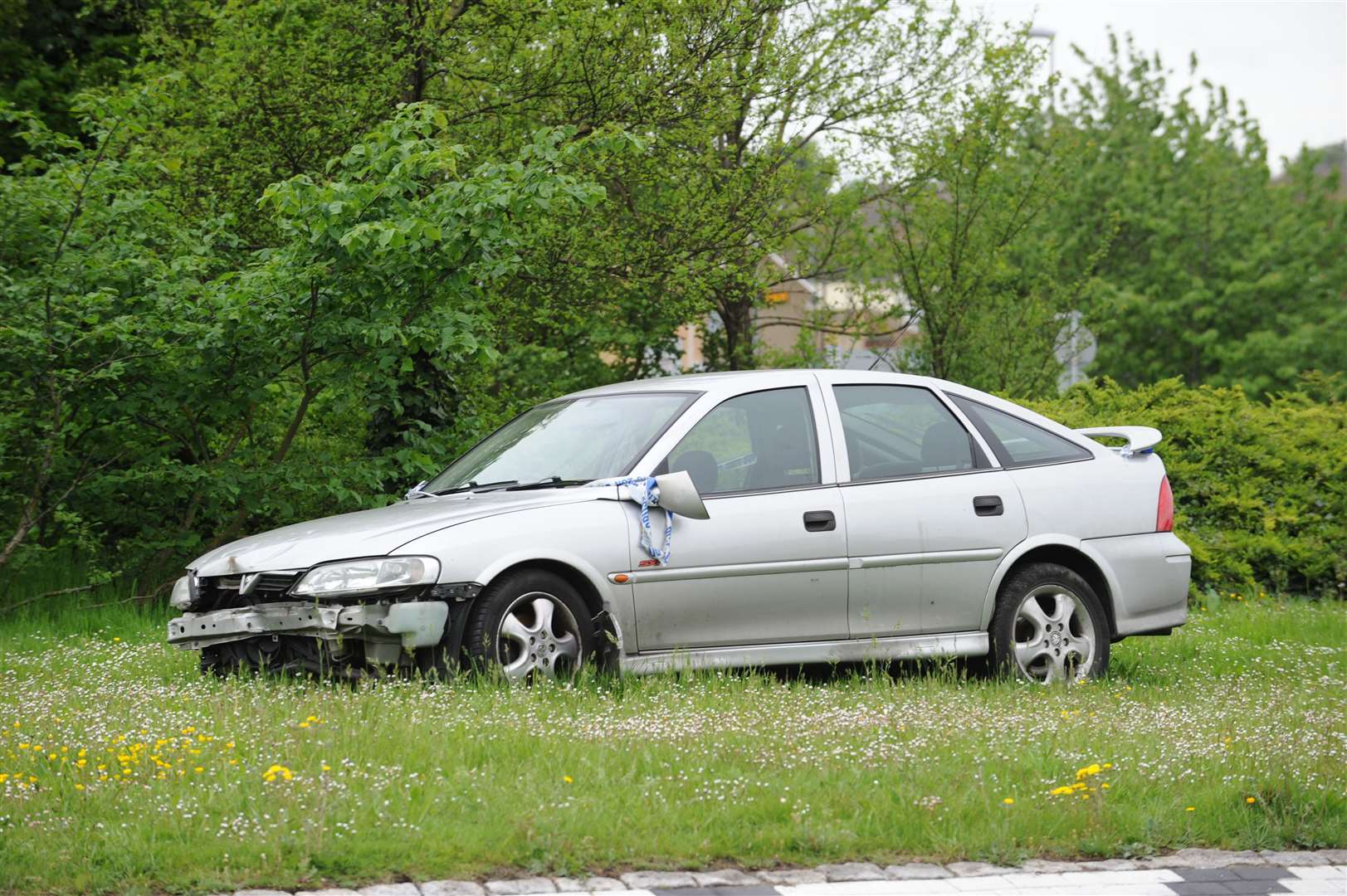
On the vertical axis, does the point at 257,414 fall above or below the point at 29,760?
above

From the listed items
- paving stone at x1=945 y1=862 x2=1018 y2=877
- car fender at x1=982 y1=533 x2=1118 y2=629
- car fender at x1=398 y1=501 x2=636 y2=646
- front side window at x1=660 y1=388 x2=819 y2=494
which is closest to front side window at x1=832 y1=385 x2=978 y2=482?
front side window at x1=660 y1=388 x2=819 y2=494

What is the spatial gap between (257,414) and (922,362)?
1123 cm

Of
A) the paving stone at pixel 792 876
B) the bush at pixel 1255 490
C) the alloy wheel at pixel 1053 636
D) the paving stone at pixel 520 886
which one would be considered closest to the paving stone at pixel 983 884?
the paving stone at pixel 792 876

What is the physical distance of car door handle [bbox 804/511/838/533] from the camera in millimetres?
7426

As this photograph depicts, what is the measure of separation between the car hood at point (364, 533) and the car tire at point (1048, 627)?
87.9 inches

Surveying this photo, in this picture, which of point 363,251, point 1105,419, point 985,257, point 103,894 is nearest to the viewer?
point 103,894

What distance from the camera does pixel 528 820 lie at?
4770 mm

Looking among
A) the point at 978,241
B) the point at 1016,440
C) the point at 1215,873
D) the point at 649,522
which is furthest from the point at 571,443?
the point at 978,241

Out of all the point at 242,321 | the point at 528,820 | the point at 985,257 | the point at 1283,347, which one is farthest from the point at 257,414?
the point at 1283,347

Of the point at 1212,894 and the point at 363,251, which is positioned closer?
the point at 1212,894

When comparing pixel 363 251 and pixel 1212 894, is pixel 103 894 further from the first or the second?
pixel 363 251

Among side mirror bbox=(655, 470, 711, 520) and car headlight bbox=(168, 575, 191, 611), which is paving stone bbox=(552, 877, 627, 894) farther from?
car headlight bbox=(168, 575, 191, 611)

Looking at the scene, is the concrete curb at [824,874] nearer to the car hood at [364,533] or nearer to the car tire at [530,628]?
the car tire at [530,628]

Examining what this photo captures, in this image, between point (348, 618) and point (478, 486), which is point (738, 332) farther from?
point (348, 618)
